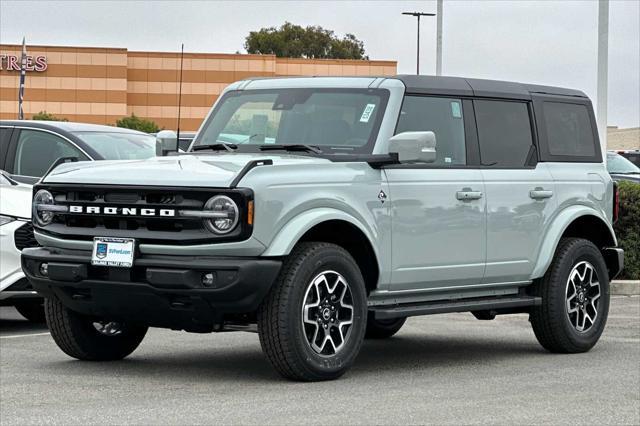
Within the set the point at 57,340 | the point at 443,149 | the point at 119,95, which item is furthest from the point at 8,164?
the point at 119,95

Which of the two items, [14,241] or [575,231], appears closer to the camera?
[575,231]

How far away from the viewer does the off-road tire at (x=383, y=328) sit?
12125 millimetres

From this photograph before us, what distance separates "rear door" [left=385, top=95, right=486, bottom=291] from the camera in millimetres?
10039

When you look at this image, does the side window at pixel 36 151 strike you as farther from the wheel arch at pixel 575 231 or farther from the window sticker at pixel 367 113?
the wheel arch at pixel 575 231

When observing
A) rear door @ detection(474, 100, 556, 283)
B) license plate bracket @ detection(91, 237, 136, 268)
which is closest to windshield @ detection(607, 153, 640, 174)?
rear door @ detection(474, 100, 556, 283)

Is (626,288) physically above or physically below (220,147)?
below

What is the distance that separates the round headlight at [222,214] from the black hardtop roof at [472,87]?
2.09m

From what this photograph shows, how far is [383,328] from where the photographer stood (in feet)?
40.2

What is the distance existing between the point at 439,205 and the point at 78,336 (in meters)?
2.59

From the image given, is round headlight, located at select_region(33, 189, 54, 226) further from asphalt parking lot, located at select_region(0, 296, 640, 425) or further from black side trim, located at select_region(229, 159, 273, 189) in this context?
black side trim, located at select_region(229, 159, 273, 189)

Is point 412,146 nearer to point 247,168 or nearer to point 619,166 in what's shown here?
point 247,168

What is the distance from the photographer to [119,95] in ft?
328

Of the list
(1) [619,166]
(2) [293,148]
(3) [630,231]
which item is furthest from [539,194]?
(1) [619,166]

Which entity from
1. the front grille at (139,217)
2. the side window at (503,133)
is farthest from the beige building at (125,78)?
the front grille at (139,217)
